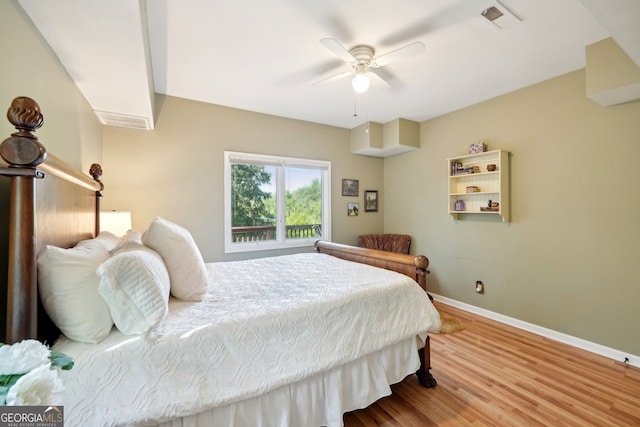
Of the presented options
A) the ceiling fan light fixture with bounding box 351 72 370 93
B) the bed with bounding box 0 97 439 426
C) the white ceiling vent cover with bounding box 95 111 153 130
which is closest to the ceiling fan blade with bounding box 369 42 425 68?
the ceiling fan light fixture with bounding box 351 72 370 93

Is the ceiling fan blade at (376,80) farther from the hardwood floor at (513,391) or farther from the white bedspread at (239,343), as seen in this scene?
the hardwood floor at (513,391)

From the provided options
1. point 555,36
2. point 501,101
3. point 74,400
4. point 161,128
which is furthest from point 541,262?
point 161,128

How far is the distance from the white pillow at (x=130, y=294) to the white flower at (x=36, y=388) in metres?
0.52

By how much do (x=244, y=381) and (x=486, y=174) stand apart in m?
3.46

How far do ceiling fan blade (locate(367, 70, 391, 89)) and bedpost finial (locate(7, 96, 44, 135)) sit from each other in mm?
2324

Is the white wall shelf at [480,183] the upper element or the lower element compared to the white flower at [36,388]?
upper

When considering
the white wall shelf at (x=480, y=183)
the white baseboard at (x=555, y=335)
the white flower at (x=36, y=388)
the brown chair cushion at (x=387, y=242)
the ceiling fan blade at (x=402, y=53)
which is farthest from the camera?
the brown chair cushion at (x=387, y=242)

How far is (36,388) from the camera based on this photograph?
0.54m

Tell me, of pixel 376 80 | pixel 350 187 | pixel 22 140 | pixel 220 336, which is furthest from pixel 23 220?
pixel 350 187

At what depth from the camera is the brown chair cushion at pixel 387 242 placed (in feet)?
13.8

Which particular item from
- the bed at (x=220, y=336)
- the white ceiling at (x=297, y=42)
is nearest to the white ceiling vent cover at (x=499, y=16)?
the white ceiling at (x=297, y=42)

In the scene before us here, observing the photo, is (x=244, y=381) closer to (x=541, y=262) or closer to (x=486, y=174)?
(x=541, y=262)

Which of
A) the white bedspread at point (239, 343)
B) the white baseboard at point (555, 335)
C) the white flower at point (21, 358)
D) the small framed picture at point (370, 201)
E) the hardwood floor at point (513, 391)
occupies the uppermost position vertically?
the small framed picture at point (370, 201)

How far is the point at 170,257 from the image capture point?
151cm
